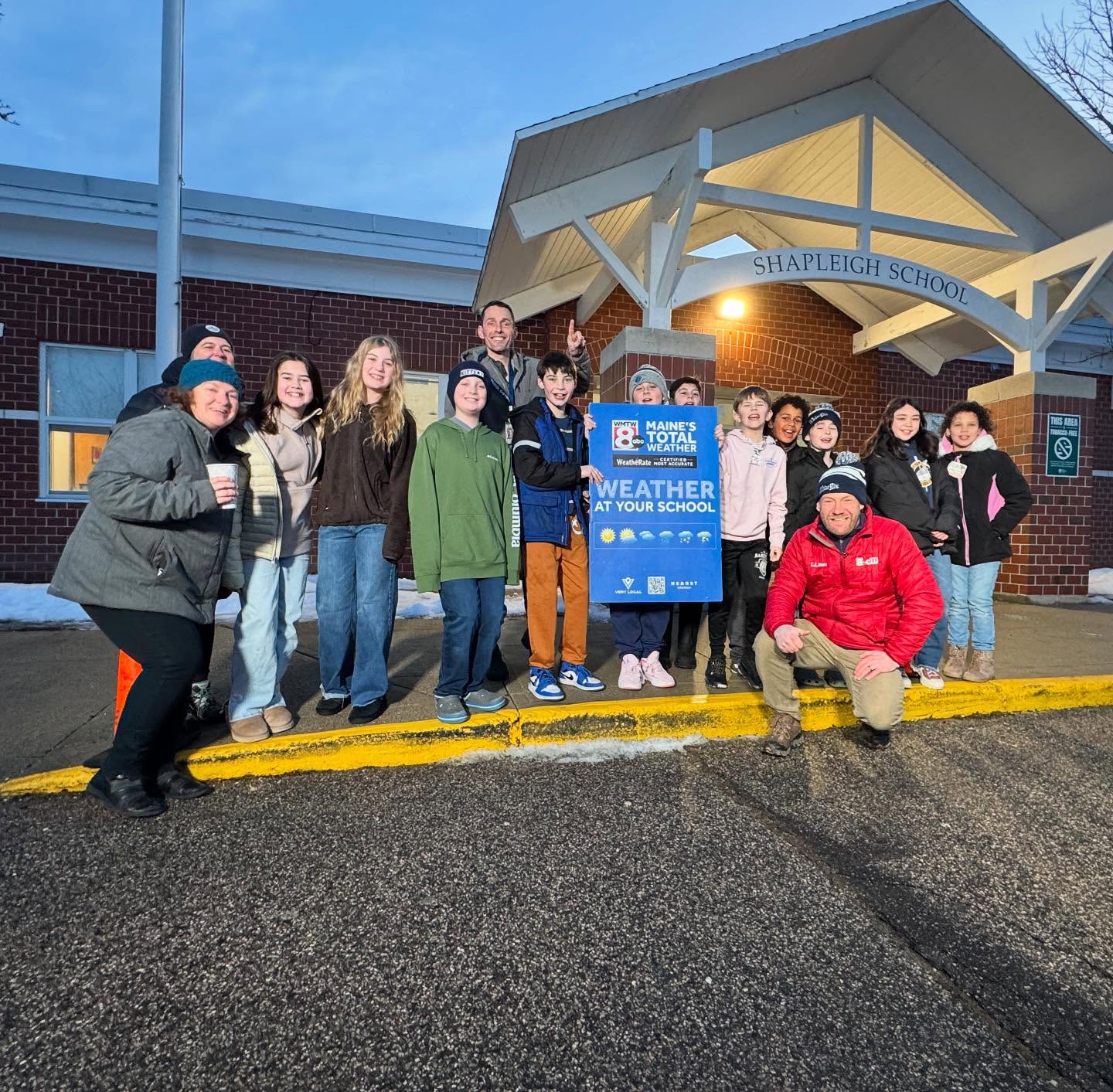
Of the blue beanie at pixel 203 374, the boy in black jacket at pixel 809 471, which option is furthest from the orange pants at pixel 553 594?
the blue beanie at pixel 203 374

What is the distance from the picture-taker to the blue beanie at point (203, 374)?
9.29 ft

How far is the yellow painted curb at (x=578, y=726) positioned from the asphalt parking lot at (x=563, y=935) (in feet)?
0.39

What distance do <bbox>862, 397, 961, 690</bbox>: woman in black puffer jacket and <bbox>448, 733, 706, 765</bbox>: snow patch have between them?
1.86 metres

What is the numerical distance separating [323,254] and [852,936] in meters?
8.94

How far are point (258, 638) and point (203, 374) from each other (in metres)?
1.25

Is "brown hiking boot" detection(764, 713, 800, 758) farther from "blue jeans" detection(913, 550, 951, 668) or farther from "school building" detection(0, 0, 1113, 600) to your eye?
"school building" detection(0, 0, 1113, 600)

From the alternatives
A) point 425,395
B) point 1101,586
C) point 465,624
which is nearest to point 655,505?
point 465,624

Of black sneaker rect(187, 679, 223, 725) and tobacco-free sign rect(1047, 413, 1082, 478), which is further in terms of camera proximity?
tobacco-free sign rect(1047, 413, 1082, 478)

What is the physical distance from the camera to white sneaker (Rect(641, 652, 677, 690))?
4012 millimetres

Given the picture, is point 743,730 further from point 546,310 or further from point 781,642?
point 546,310

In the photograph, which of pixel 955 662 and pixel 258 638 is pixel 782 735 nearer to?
pixel 955 662

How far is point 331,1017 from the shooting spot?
1644mm

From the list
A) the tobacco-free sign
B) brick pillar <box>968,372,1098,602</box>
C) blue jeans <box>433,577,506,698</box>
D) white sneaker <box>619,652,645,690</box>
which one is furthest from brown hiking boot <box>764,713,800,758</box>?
the tobacco-free sign

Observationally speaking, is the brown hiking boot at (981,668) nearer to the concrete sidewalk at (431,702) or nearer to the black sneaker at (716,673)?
the concrete sidewalk at (431,702)
